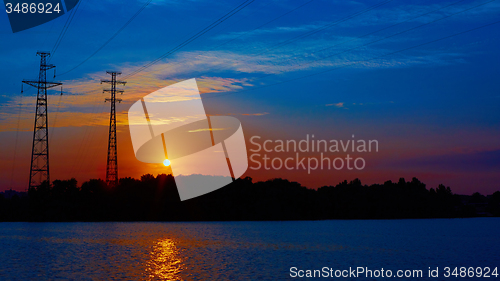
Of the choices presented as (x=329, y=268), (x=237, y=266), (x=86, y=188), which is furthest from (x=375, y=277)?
(x=86, y=188)

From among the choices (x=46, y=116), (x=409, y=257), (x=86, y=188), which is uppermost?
(x=46, y=116)

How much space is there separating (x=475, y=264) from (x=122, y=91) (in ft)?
237

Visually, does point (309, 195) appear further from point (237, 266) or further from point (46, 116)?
point (237, 266)

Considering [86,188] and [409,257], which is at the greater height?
[86,188]

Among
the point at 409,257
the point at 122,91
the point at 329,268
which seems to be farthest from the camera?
the point at 122,91

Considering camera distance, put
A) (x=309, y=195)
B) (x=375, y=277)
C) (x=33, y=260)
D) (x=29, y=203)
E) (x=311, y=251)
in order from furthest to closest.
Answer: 1. (x=309, y=195)
2. (x=29, y=203)
3. (x=311, y=251)
4. (x=33, y=260)
5. (x=375, y=277)

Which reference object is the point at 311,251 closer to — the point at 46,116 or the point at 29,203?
the point at 46,116

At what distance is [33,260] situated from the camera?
176ft

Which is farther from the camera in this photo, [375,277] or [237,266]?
[237,266]

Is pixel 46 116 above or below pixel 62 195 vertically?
above

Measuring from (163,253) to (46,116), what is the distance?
49220mm

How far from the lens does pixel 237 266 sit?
161 feet

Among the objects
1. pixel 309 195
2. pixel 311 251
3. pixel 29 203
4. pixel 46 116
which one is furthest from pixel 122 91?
pixel 309 195

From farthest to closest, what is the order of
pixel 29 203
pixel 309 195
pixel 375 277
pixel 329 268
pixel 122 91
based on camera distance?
pixel 309 195 < pixel 29 203 < pixel 122 91 < pixel 329 268 < pixel 375 277
